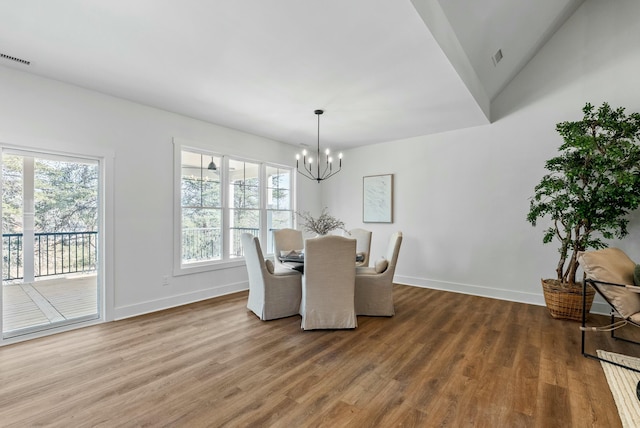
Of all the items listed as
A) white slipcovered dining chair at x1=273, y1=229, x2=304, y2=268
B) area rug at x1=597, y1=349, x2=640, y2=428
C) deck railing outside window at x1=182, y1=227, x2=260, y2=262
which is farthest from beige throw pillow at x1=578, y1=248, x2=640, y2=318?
deck railing outside window at x1=182, y1=227, x2=260, y2=262

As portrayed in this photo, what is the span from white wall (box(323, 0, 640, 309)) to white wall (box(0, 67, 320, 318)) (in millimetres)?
3542

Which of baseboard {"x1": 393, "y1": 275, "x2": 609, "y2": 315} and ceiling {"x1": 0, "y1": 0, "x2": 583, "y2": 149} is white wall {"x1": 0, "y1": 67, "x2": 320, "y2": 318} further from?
baseboard {"x1": 393, "y1": 275, "x2": 609, "y2": 315}

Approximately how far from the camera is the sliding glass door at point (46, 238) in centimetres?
294

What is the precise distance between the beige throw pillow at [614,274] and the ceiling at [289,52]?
2150mm

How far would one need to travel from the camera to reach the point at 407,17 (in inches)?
82.2

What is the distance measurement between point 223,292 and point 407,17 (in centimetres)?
434

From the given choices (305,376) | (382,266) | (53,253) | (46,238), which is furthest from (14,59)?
(382,266)

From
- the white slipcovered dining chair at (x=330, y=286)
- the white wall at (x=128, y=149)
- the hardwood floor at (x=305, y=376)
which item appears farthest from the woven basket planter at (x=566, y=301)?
the white wall at (x=128, y=149)

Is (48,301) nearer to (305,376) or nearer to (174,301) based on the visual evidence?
(174,301)

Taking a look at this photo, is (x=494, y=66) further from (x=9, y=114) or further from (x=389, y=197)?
(x=9, y=114)

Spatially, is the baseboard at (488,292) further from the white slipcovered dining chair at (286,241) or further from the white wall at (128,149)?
the white wall at (128,149)

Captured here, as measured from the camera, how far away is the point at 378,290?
141 inches

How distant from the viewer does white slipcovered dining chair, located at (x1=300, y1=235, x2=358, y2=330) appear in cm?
307

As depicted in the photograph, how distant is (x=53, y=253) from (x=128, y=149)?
1.57m
